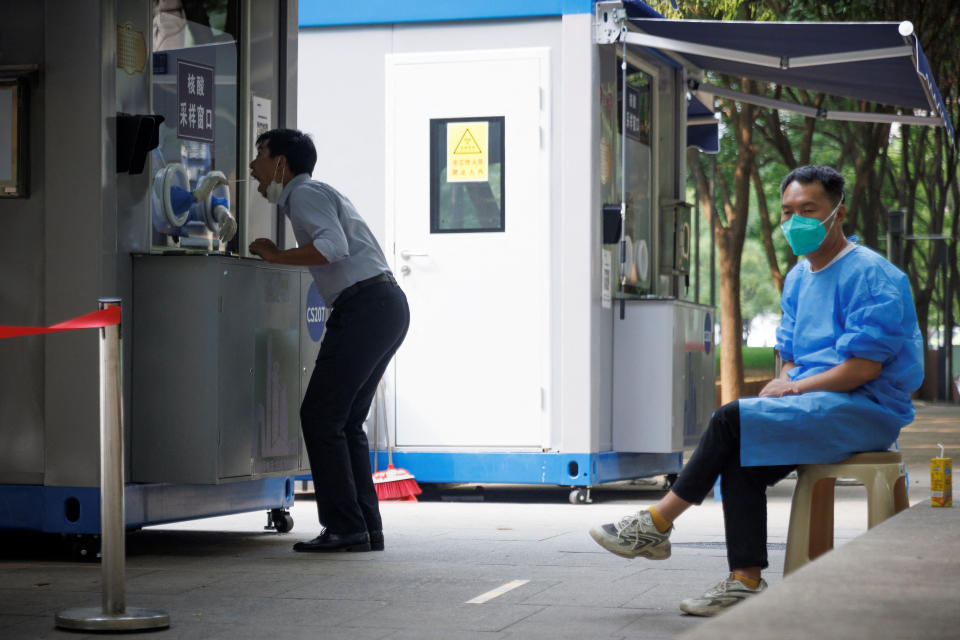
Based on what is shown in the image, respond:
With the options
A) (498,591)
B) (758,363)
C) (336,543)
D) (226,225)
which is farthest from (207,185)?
(758,363)

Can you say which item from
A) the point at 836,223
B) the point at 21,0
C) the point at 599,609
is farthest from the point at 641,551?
the point at 21,0

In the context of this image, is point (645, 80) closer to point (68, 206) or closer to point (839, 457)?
point (68, 206)

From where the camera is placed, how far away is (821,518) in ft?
17.7

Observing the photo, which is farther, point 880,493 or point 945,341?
point 945,341

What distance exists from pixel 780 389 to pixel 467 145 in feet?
16.4

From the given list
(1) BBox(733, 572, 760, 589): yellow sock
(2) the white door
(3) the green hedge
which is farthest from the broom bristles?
(3) the green hedge

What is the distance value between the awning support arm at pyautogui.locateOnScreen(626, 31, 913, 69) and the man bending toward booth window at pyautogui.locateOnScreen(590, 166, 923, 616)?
13.3 ft

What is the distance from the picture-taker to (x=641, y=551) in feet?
17.5

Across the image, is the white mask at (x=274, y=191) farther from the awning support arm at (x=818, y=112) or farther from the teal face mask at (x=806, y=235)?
the awning support arm at (x=818, y=112)

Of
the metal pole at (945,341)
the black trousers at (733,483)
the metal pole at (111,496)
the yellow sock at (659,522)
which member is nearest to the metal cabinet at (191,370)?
the metal pole at (111,496)

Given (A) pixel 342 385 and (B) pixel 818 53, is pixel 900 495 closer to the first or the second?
(A) pixel 342 385

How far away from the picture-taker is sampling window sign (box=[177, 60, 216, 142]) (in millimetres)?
7319

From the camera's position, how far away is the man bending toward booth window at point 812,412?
205 inches

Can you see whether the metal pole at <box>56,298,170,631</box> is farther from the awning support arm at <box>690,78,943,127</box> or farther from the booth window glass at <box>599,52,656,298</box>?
the awning support arm at <box>690,78,943,127</box>
